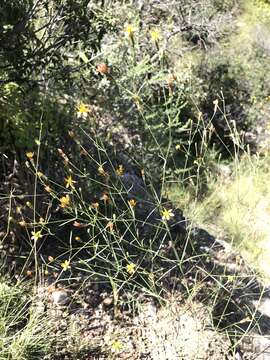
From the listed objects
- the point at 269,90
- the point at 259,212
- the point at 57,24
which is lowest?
the point at 259,212

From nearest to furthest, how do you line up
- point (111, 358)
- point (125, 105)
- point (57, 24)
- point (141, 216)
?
point (111, 358)
point (57, 24)
point (141, 216)
point (125, 105)

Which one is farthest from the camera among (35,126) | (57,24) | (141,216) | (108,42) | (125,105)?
(108,42)

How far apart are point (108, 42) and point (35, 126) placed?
299 centimetres

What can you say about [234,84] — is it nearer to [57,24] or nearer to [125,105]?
[125,105]

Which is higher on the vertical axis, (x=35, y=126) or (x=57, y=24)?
(x=57, y=24)

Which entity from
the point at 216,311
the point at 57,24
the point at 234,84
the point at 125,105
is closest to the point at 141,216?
the point at 216,311

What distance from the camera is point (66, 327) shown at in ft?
7.43

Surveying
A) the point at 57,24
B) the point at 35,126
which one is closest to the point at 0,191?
the point at 35,126

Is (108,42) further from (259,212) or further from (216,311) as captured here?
(216,311)

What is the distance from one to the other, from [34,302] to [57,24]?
1694mm

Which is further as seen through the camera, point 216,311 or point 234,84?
point 234,84

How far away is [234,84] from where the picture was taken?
657cm

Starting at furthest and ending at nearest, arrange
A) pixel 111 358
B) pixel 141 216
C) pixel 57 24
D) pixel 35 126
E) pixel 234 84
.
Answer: pixel 234 84 → pixel 141 216 → pixel 57 24 → pixel 35 126 → pixel 111 358

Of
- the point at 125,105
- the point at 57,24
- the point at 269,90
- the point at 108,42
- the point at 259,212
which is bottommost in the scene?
the point at 259,212
